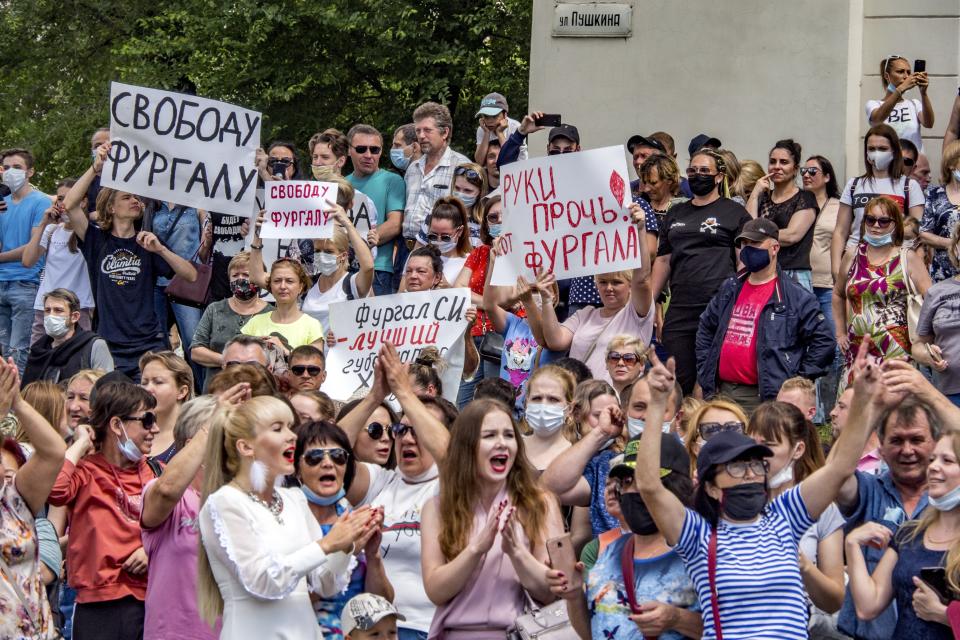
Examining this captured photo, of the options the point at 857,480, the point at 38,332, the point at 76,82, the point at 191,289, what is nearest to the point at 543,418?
the point at 857,480

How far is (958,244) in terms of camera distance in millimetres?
10922

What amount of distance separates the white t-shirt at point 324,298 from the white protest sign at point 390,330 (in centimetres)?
161

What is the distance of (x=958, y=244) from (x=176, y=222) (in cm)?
651

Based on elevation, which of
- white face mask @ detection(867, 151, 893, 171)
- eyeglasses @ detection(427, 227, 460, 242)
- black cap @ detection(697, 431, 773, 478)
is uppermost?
white face mask @ detection(867, 151, 893, 171)

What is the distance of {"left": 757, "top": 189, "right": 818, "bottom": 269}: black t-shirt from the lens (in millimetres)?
13180

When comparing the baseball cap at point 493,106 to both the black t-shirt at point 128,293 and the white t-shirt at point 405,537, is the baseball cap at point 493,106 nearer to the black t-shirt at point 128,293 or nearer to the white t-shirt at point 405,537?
the black t-shirt at point 128,293

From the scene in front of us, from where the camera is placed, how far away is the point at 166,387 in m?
9.62

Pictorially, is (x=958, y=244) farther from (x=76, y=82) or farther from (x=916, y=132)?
(x=76, y=82)

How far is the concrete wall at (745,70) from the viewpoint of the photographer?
15977 millimetres

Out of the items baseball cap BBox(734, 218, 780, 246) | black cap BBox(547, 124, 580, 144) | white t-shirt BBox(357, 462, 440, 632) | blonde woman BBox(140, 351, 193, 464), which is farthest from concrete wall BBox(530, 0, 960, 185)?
white t-shirt BBox(357, 462, 440, 632)

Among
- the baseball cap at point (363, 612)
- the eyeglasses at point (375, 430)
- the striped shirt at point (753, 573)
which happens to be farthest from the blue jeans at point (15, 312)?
the striped shirt at point (753, 573)

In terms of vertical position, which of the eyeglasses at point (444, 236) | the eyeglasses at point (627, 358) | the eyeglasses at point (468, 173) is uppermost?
the eyeglasses at point (468, 173)

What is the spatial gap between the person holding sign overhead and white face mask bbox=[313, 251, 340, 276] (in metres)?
1.27

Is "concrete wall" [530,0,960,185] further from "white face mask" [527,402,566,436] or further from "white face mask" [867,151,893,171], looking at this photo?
"white face mask" [527,402,566,436]
